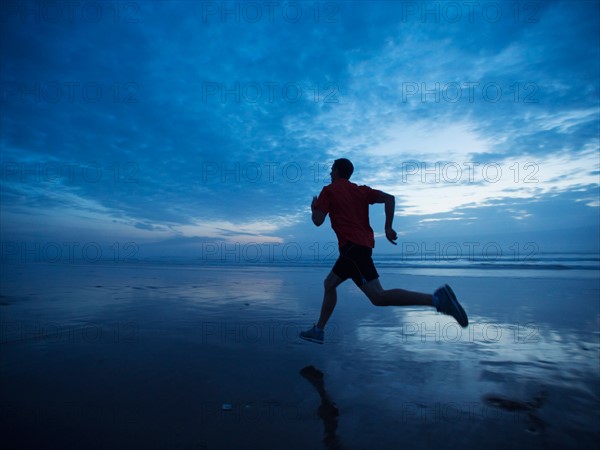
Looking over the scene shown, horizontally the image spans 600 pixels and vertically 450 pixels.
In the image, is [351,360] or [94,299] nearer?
[351,360]

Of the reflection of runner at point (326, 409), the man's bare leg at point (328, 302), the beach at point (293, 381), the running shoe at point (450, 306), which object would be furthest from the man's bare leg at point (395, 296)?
the reflection of runner at point (326, 409)

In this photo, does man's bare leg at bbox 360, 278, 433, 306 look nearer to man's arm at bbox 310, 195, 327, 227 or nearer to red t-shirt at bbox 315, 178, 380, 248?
red t-shirt at bbox 315, 178, 380, 248

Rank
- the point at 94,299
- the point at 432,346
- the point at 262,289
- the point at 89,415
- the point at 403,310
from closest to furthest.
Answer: the point at 89,415 < the point at 432,346 < the point at 403,310 < the point at 94,299 < the point at 262,289

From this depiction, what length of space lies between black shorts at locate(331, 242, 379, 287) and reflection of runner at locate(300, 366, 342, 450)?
3.54 ft

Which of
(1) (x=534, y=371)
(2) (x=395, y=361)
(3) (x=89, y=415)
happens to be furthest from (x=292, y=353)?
(1) (x=534, y=371)

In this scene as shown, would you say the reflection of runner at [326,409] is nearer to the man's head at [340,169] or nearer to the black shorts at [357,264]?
the black shorts at [357,264]

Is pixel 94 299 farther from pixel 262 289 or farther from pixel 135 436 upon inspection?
pixel 135 436

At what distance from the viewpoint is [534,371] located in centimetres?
324

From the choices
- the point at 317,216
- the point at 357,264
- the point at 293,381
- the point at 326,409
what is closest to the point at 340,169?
the point at 317,216

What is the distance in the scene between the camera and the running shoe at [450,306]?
10.6 feet

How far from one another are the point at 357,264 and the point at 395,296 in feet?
1.72

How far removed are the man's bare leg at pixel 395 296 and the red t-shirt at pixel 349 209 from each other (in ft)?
1.53

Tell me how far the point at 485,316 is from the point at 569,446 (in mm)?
4048

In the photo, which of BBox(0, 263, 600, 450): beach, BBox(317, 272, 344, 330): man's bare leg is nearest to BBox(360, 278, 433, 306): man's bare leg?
BBox(317, 272, 344, 330): man's bare leg
